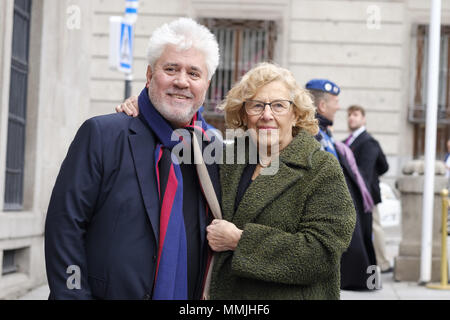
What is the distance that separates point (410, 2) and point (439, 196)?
323 inches

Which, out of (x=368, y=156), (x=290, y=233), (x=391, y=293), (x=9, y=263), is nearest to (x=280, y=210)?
(x=290, y=233)

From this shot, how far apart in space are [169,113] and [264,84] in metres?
0.46

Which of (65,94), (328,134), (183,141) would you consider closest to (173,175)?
(183,141)

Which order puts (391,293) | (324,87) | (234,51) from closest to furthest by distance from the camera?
(324,87) < (391,293) < (234,51)

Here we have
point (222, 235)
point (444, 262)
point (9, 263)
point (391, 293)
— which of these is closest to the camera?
point (222, 235)

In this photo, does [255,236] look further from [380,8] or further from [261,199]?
[380,8]

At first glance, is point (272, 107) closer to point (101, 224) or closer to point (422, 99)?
point (101, 224)

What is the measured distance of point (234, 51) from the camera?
1744cm

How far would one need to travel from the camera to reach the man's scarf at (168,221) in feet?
9.92

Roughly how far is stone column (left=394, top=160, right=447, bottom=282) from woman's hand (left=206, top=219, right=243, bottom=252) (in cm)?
658

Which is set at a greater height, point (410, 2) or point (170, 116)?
point (410, 2)

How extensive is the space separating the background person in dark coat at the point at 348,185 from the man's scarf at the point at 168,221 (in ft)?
10.3

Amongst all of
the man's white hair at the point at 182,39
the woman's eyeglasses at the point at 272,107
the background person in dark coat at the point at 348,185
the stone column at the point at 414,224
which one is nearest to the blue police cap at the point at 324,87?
the background person in dark coat at the point at 348,185

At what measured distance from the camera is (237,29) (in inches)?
681
